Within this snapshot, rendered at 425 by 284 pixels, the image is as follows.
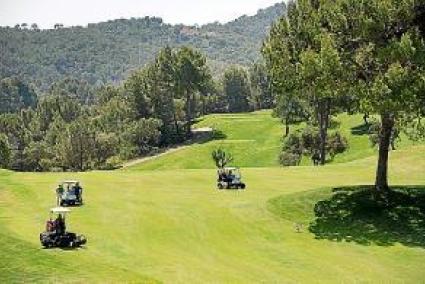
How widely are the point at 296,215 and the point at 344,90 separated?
861 centimetres

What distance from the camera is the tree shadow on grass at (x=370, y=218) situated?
38.1 m

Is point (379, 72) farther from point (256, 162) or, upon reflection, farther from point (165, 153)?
point (165, 153)

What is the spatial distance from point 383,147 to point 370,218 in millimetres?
4952

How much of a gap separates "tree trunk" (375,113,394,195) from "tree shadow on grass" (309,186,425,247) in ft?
2.42

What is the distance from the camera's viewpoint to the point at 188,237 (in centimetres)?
3659

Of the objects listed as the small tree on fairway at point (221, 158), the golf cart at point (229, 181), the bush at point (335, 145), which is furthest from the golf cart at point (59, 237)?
the bush at point (335, 145)

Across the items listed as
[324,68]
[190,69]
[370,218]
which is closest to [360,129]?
[190,69]

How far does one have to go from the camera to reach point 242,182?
5325cm

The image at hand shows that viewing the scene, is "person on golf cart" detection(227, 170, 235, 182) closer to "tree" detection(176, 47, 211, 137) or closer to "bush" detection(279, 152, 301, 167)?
"bush" detection(279, 152, 301, 167)

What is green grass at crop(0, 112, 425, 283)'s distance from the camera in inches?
1175

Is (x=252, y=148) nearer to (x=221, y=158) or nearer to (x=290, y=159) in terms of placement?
(x=221, y=158)

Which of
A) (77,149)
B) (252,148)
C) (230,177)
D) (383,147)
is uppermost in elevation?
(383,147)

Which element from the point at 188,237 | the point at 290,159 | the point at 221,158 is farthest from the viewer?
the point at 221,158

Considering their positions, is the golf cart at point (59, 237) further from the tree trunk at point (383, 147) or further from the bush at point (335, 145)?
the bush at point (335, 145)
